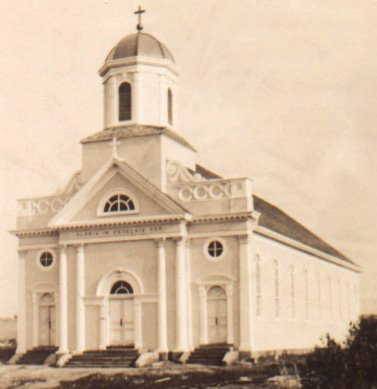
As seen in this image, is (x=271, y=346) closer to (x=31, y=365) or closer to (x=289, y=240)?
(x=289, y=240)

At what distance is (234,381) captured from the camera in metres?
30.0

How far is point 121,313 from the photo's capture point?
39844 mm

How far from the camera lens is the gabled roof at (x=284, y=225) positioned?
45375 millimetres

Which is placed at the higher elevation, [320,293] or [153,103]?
[153,103]

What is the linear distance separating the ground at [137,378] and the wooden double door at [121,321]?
3.13 meters

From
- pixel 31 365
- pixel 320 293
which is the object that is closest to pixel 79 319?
pixel 31 365

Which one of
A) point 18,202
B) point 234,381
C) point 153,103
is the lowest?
point 234,381

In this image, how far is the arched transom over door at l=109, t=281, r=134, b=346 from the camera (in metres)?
39.6

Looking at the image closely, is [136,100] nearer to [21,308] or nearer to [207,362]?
[21,308]

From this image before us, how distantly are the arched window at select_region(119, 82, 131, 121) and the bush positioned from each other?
2397 cm

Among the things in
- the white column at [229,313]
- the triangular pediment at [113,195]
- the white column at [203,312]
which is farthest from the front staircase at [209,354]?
the triangular pediment at [113,195]

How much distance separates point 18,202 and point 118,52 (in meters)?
8.04

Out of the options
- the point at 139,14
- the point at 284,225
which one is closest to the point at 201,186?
the point at 139,14

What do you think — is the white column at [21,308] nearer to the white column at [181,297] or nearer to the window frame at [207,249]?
the white column at [181,297]
